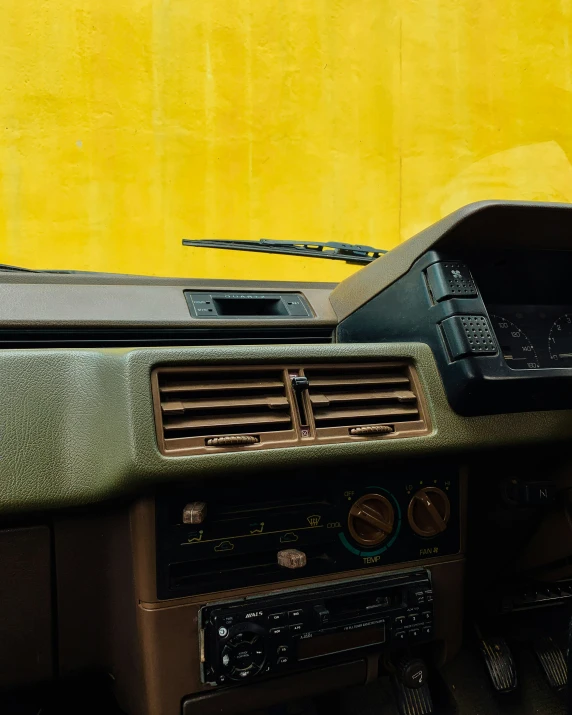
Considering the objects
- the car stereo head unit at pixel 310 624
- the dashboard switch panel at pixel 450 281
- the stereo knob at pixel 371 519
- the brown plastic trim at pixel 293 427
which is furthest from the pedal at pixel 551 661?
the dashboard switch panel at pixel 450 281

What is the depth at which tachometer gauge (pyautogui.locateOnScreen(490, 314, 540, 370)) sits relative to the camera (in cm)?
162

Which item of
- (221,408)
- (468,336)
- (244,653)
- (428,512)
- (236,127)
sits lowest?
(244,653)

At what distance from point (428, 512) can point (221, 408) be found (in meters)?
0.56

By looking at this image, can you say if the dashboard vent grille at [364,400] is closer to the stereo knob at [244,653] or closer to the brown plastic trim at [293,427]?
the brown plastic trim at [293,427]

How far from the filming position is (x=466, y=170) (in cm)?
276

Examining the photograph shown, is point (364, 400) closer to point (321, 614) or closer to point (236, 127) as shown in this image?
point (321, 614)

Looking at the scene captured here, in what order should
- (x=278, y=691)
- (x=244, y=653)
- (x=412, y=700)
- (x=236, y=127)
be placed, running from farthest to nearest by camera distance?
(x=236, y=127)
(x=412, y=700)
(x=278, y=691)
(x=244, y=653)

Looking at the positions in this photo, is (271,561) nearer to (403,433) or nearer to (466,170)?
(403,433)

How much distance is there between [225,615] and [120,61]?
5.87 ft

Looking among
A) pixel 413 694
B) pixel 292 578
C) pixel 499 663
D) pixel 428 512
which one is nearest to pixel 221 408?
pixel 292 578

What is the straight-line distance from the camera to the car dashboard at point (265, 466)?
1.18m

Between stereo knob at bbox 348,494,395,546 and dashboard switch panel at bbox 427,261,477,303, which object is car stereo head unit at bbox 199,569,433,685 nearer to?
stereo knob at bbox 348,494,395,546

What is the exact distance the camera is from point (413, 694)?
162cm

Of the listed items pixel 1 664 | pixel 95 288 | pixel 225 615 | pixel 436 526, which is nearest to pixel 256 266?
pixel 95 288
